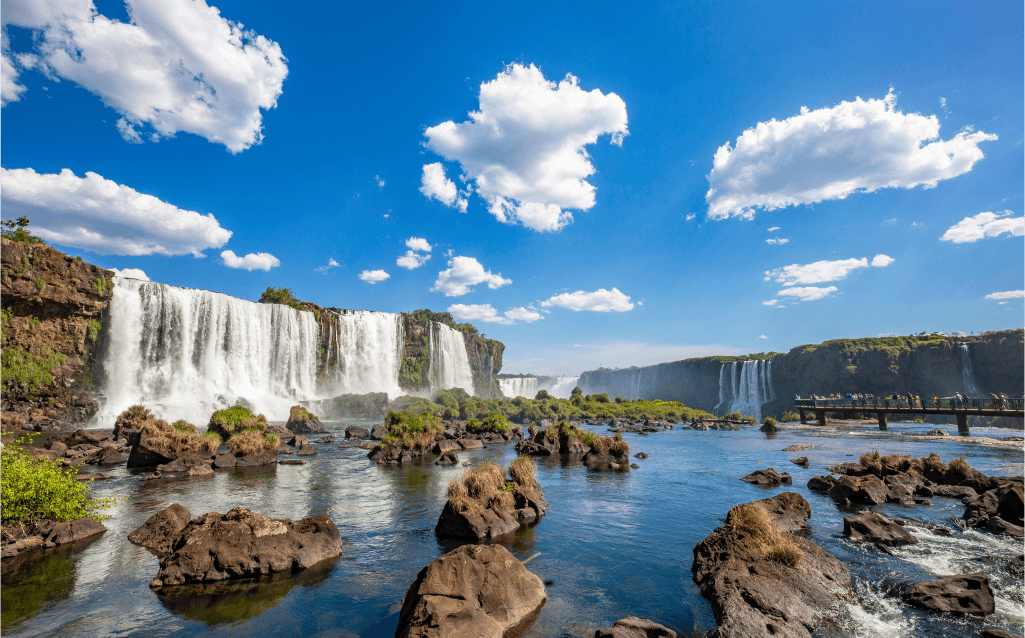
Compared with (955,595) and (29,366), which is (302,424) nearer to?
(29,366)

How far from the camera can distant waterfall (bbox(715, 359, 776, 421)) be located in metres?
104

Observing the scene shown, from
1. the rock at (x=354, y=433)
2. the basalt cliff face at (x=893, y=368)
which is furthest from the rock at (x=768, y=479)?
the basalt cliff face at (x=893, y=368)

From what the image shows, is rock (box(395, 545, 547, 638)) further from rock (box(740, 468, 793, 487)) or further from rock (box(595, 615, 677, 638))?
rock (box(740, 468, 793, 487))

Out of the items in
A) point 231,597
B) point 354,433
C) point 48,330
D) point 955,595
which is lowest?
point 354,433

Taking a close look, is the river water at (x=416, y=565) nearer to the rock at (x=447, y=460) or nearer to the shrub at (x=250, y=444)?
the shrub at (x=250, y=444)

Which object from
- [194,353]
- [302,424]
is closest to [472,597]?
[302,424]

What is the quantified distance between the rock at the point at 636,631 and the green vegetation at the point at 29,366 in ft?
192

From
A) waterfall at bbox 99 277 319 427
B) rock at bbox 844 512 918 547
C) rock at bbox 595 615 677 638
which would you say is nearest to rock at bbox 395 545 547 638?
rock at bbox 595 615 677 638

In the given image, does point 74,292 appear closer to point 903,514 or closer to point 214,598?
point 214,598

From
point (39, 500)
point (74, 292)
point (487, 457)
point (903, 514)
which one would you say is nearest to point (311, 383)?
point (74, 292)

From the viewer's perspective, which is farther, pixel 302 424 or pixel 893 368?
pixel 893 368

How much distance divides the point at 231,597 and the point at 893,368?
11035 centimetres

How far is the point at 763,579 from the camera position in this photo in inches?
368

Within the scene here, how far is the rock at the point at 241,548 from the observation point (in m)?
10.8
